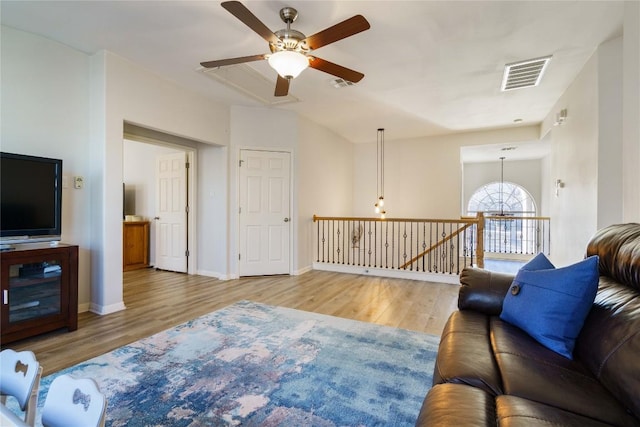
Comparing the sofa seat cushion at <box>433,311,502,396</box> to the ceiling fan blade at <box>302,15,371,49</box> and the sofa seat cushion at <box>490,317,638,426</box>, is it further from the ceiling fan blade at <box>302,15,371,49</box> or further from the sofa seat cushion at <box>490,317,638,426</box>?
the ceiling fan blade at <box>302,15,371,49</box>

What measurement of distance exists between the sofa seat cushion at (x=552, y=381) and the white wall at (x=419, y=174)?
5459mm

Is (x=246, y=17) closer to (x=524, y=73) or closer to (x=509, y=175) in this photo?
(x=524, y=73)

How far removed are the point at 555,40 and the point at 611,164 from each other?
4.35 ft

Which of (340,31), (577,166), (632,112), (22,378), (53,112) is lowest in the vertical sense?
(22,378)

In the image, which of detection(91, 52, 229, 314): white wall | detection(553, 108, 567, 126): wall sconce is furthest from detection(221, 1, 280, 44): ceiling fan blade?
detection(553, 108, 567, 126): wall sconce

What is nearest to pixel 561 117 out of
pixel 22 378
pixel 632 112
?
pixel 632 112

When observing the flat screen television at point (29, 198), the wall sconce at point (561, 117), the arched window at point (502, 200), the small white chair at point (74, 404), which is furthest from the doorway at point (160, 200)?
the arched window at point (502, 200)

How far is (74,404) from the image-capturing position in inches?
31.0

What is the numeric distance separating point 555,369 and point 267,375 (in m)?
1.59

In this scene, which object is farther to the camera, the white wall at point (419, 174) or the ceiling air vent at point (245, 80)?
the white wall at point (419, 174)

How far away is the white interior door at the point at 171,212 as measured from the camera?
5.11 meters

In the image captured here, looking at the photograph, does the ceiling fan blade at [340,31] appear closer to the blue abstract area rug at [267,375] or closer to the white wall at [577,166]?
the blue abstract area rug at [267,375]

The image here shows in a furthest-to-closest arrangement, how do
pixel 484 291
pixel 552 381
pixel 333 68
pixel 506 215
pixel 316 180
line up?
1. pixel 506 215
2. pixel 316 180
3. pixel 333 68
4. pixel 484 291
5. pixel 552 381

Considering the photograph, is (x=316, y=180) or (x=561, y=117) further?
(x=316, y=180)
